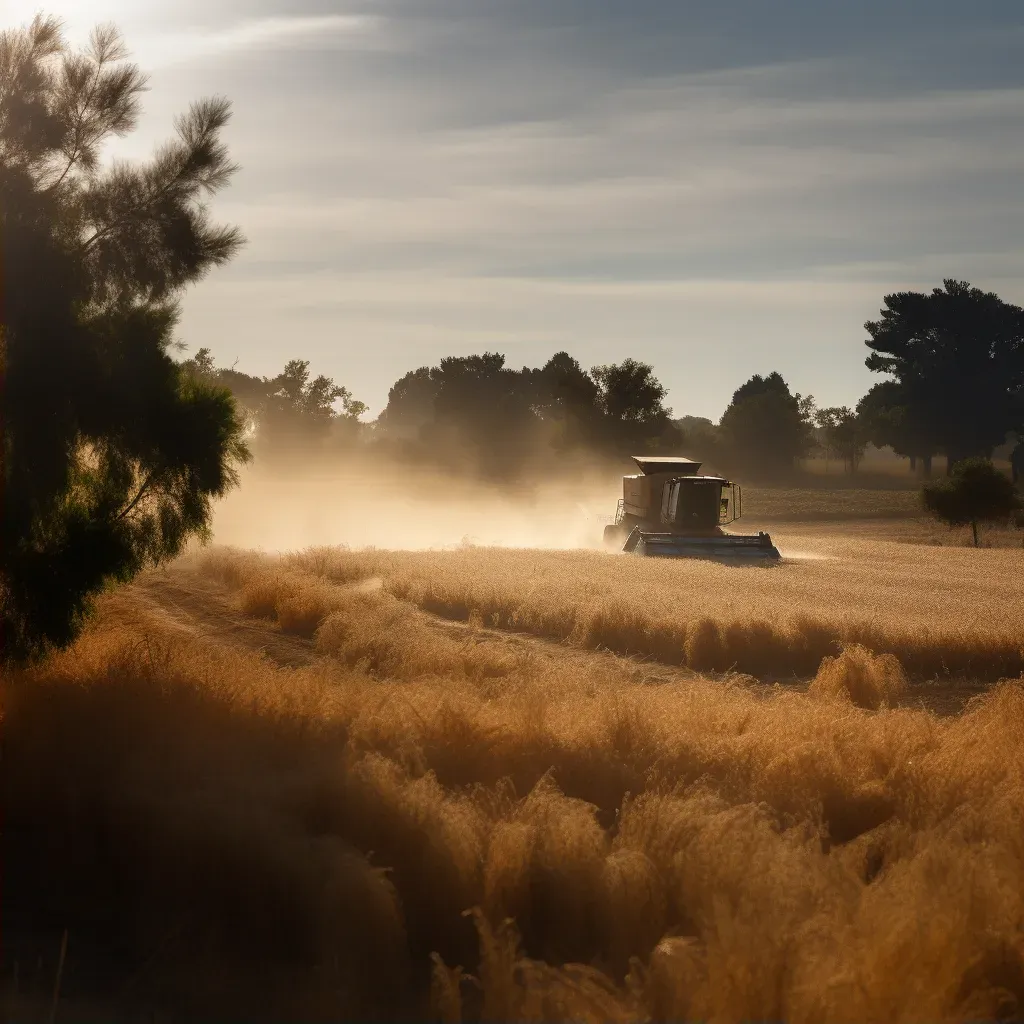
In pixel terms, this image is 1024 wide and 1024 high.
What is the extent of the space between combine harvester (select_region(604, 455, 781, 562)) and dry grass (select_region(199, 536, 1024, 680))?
1.72 metres

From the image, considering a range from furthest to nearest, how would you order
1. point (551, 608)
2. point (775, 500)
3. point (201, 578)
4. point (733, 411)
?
point (733, 411) < point (775, 500) < point (201, 578) < point (551, 608)

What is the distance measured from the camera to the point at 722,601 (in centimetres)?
2186

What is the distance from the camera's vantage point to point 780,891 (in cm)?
721

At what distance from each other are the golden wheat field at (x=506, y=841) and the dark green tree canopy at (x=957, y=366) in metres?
86.1

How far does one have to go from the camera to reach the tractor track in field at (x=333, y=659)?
1591 centimetres

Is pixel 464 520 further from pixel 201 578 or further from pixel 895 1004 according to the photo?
pixel 895 1004

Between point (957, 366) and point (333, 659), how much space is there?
295 ft

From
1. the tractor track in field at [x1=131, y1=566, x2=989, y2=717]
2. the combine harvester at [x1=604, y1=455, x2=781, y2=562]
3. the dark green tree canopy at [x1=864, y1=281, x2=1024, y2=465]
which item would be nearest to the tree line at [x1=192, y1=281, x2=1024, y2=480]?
the dark green tree canopy at [x1=864, y1=281, x2=1024, y2=465]

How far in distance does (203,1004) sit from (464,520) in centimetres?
6220

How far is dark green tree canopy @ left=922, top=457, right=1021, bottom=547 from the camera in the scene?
50906 mm

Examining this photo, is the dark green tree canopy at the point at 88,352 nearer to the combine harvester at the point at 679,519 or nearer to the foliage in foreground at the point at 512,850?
the foliage in foreground at the point at 512,850

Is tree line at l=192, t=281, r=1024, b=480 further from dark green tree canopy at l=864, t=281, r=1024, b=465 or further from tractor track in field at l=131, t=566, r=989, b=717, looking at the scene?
tractor track in field at l=131, t=566, r=989, b=717

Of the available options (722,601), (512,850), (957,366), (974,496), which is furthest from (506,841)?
(957,366)

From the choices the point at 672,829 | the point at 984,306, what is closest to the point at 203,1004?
the point at 672,829
